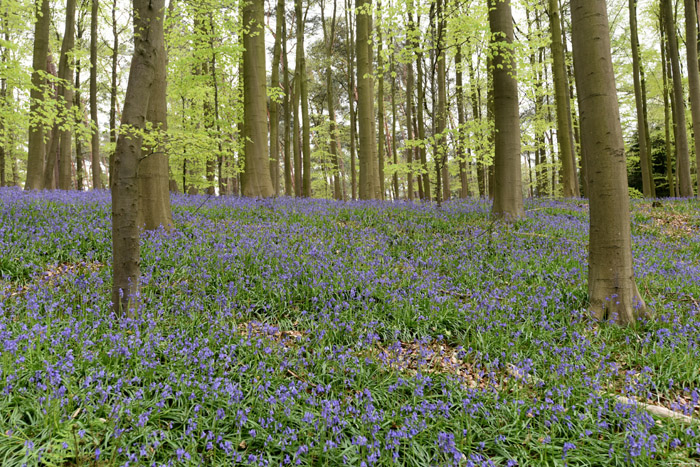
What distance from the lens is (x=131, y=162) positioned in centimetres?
394

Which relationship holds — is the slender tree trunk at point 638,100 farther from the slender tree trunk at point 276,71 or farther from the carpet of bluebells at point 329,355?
the slender tree trunk at point 276,71

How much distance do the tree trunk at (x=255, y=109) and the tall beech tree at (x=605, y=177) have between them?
28.3ft

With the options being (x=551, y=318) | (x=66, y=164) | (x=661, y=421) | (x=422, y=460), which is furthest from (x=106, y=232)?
(x=66, y=164)

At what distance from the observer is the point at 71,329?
3.50m

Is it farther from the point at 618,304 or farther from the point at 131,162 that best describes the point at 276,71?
the point at 618,304

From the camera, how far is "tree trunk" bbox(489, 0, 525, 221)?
862 centimetres

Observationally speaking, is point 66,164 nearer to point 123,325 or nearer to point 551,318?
point 123,325

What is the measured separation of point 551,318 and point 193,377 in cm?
386

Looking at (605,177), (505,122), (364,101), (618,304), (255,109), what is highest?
(364,101)

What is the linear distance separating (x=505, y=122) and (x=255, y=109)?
22.9 ft

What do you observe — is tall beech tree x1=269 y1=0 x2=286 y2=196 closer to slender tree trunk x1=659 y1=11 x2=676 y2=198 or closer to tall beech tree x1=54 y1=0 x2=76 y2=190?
tall beech tree x1=54 y1=0 x2=76 y2=190

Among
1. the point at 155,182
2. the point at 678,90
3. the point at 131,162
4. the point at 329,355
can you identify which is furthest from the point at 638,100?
the point at 131,162

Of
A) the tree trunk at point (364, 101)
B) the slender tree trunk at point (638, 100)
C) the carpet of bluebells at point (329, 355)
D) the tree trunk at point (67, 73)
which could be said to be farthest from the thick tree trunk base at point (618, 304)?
the slender tree trunk at point (638, 100)

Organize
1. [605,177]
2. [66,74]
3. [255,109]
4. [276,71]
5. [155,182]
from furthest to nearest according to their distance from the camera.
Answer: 1. [276,71]
2. [66,74]
3. [255,109]
4. [155,182]
5. [605,177]
